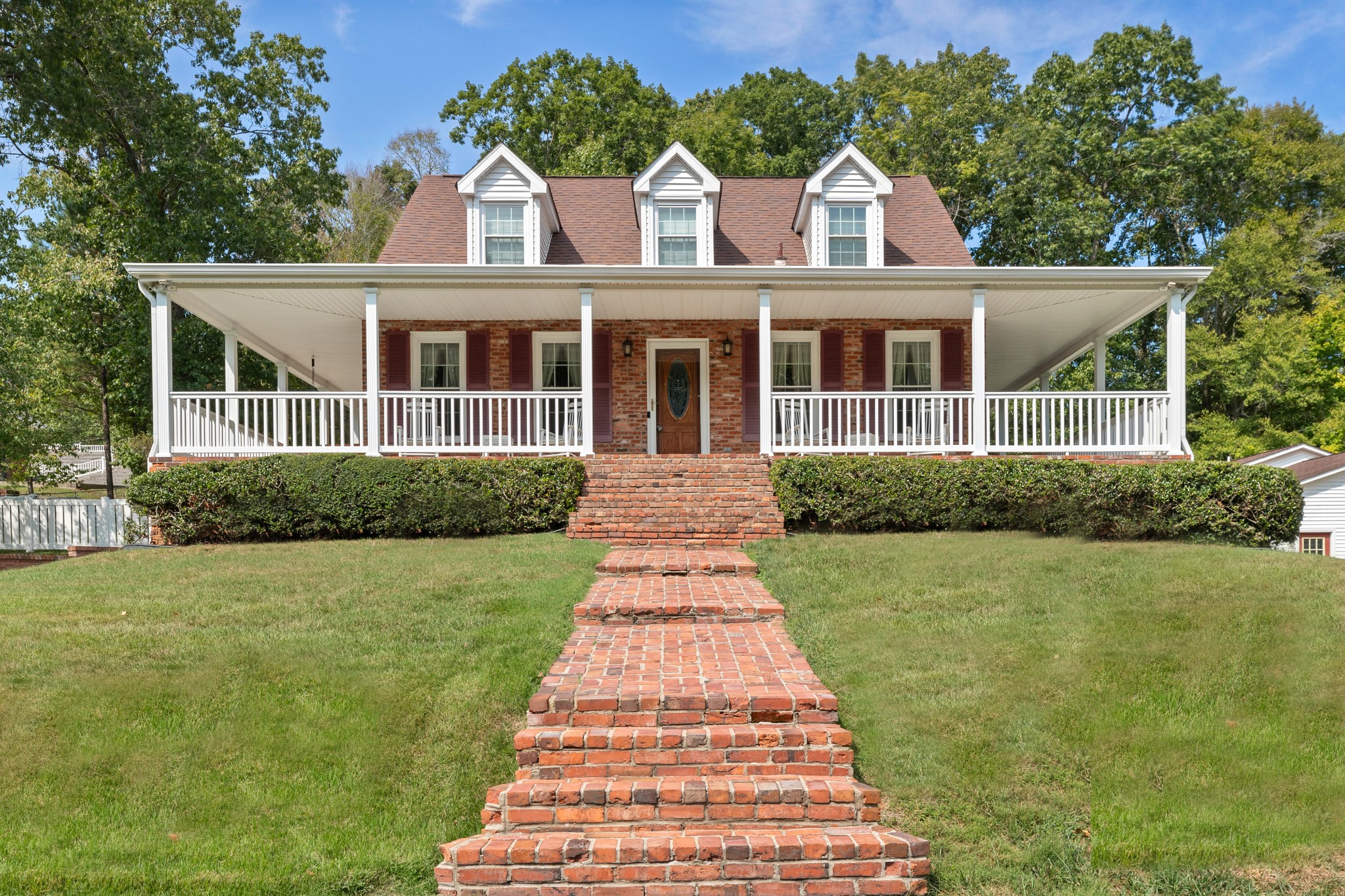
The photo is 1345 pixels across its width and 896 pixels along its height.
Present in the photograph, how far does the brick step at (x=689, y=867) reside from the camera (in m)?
3.60

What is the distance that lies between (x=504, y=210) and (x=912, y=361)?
27.1 feet

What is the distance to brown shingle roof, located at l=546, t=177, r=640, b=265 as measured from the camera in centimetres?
1555

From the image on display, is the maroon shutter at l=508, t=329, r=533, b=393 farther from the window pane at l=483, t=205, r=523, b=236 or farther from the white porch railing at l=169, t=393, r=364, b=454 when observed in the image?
the white porch railing at l=169, t=393, r=364, b=454

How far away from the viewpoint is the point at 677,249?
15.0m

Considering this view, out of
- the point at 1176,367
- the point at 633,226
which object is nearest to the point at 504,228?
the point at 633,226

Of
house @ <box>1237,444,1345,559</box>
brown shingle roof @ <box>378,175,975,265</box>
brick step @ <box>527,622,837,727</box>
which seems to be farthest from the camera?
house @ <box>1237,444,1345,559</box>

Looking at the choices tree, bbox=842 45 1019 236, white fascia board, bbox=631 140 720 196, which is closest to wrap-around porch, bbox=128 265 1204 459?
white fascia board, bbox=631 140 720 196

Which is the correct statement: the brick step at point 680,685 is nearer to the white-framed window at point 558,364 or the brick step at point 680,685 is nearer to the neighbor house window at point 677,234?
the white-framed window at point 558,364

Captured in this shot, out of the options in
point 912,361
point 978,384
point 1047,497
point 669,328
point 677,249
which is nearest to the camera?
point 1047,497

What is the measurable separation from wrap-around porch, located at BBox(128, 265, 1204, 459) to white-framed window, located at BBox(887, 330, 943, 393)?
0.04m

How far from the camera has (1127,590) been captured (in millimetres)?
6402

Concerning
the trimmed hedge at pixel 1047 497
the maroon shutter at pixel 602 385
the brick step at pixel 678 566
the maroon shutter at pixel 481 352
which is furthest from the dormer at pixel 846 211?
the brick step at pixel 678 566

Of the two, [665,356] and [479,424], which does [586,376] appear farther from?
[665,356]

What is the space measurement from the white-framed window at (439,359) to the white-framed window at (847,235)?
723 centimetres
